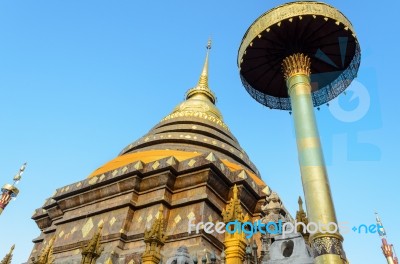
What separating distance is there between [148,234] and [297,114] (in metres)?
6.11

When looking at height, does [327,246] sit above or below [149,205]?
below

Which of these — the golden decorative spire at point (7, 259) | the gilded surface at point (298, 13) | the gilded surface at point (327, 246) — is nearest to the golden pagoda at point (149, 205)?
the golden decorative spire at point (7, 259)

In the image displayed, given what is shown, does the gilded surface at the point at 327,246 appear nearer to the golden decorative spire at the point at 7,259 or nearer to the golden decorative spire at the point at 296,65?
the golden decorative spire at the point at 296,65

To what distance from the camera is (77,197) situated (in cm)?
1578

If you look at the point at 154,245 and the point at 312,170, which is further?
the point at 312,170

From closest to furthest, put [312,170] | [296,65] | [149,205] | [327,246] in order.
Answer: [327,246], [312,170], [296,65], [149,205]

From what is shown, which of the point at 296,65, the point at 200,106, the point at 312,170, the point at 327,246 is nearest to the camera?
the point at 327,246

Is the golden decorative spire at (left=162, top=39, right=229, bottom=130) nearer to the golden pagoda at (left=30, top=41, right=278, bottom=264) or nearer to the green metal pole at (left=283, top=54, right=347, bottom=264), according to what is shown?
the golden pagoda at (left=30, top=41, right=278, bottom=264)

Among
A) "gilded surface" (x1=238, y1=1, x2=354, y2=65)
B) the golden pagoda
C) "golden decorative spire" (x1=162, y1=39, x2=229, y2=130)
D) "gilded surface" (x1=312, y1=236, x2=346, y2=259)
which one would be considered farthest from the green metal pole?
"golden decorative spire" (x1=162, y1=39, x2=229, y2=130)

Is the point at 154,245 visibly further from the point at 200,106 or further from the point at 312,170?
the point at 200,106

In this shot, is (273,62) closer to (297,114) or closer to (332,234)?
(297,114)

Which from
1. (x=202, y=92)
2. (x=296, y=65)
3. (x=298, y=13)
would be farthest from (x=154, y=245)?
(x=202, y=92)

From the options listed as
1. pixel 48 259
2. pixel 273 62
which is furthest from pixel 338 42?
pixel 48 259

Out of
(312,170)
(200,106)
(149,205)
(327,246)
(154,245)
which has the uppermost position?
(200,106)
